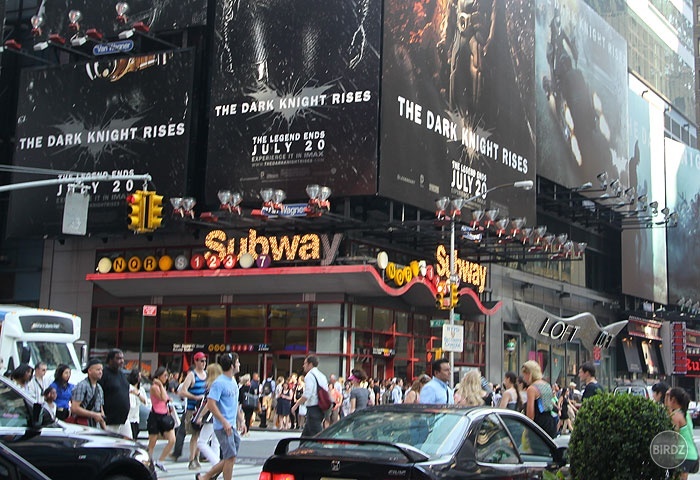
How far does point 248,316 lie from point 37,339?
49.8ft

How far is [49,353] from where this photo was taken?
24.1m

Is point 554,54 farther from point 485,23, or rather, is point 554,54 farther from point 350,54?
point 350,54

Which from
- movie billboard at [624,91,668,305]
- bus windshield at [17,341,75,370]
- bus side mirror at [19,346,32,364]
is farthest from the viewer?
movie billboard at [624,91,668,305]

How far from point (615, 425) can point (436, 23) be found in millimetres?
31143

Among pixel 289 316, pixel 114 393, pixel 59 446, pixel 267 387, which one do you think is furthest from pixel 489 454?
pixel 289 316

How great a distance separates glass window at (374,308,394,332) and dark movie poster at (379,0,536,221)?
4742 millimetres

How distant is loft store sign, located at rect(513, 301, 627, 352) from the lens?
4675cm

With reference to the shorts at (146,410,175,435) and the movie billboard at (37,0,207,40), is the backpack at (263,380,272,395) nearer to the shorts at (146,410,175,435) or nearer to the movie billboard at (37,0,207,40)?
the movie billboard at (37,0,207,40)

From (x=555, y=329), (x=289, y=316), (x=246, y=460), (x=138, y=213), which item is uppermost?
(x=138, y=213)

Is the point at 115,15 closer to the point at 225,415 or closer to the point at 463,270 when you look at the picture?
the point at 463,270

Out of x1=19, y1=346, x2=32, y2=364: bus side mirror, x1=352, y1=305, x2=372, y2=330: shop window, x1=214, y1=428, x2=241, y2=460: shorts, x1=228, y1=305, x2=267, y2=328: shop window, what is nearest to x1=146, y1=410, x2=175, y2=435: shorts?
x1=214, y1=428, x2=241, y2=460: shorts

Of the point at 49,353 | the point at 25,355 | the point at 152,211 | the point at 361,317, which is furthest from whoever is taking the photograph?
the point at 361,317

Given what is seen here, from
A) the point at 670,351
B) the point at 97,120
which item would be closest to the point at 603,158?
the point at 670,351

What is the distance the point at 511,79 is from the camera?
142 feet
